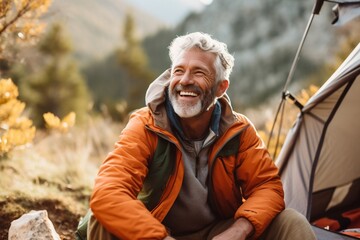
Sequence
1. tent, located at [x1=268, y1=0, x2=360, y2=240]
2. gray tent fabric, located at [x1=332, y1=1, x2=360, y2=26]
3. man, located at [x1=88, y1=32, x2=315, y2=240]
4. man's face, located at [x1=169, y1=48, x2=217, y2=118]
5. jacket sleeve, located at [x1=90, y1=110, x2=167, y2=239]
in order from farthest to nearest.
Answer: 1. tent, located at [x1=268, y1=0, x2=360, y2=240]
2. gray tent fabric, located at [x1=332, y1=1, x2=360, y2=26]
3. man's face, located at [x1=169, y1=48, x2=217, y2=118]
4. man, located at [x1=88, y1=32, x2=315, y2=240]
5. jacket sleeve, located at [x1=90, y1=110, x2=167, y2=239]

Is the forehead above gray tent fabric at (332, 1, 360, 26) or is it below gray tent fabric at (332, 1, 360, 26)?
below

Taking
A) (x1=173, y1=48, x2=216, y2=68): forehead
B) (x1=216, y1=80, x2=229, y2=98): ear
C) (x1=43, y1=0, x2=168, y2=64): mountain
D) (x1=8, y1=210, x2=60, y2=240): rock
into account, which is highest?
(x1=43, y1=0, x2=168, y2=64): mountain

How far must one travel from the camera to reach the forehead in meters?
2.57

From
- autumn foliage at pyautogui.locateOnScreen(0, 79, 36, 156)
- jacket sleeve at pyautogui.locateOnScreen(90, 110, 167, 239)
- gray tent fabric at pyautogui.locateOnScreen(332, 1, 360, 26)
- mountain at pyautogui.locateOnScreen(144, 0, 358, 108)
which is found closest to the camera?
jacket sleeve at pyautogui.locateOnScreen(90, 110, 167, 239)

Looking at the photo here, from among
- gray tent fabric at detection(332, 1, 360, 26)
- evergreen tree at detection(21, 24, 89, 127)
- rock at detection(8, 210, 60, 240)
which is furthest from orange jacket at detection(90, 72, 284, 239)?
evergreen tree at detection(21, 24, 89, 127)

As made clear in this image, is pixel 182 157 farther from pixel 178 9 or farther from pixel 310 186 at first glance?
pixel 178 9

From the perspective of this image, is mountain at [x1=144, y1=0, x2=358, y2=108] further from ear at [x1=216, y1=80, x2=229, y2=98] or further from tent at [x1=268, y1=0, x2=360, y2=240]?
ear at [x1=216, y1=80, x2=229, y2=98]

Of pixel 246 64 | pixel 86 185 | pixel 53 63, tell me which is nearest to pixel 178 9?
pixel 246 64

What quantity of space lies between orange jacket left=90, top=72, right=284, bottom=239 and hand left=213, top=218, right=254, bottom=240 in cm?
3

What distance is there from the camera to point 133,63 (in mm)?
27438

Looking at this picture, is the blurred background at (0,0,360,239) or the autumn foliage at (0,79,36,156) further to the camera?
the blurred background at (0,0,360,239)

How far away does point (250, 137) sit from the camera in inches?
103

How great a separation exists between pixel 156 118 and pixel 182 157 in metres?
0.25

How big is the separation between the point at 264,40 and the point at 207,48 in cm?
3380
